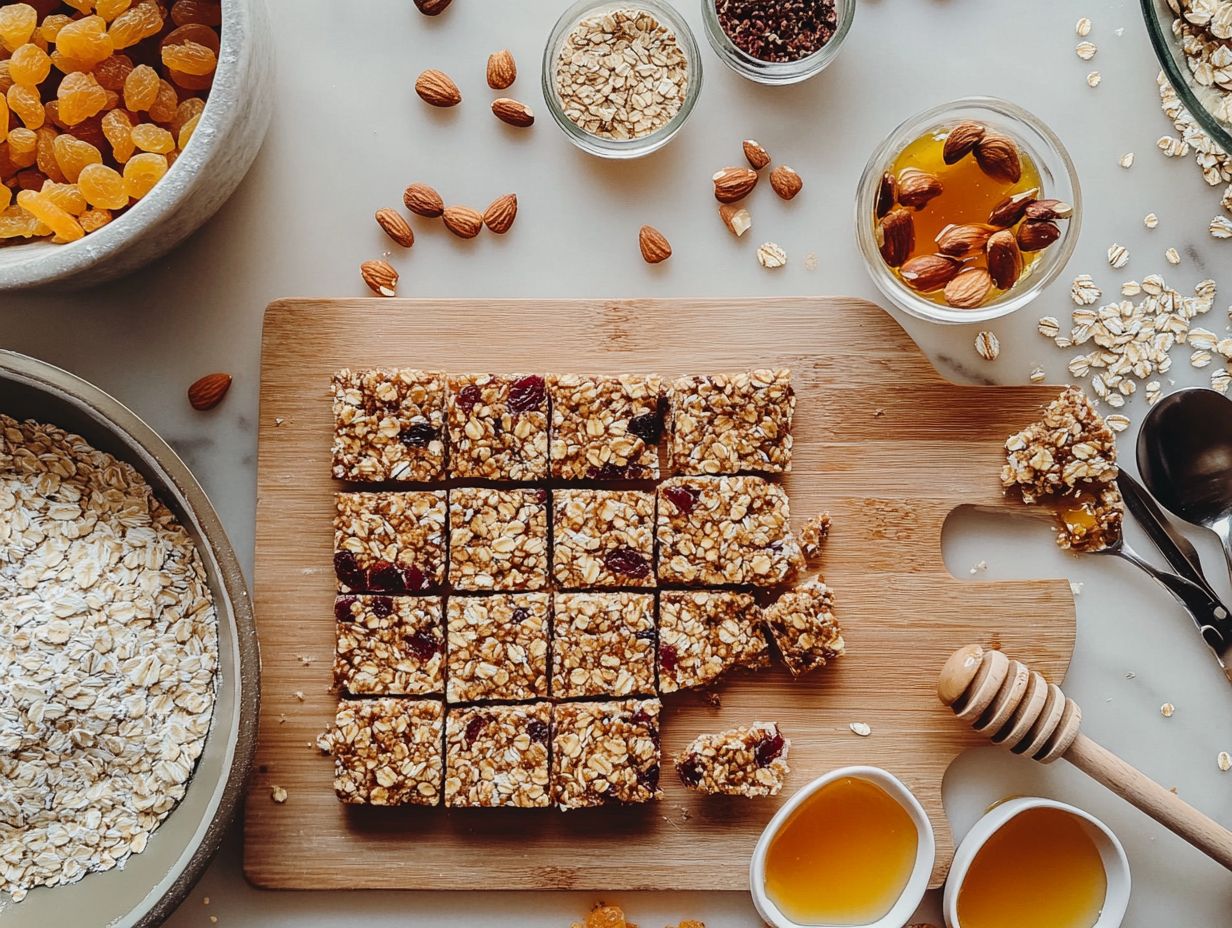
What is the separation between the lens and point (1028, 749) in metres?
1.86

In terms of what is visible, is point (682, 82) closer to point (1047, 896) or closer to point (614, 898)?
point (614, 898)

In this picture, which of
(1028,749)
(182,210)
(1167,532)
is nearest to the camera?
(182,210)

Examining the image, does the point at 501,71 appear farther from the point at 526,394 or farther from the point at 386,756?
the point at 386,756

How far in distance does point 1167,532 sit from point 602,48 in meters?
1.46

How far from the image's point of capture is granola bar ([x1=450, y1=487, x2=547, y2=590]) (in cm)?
191

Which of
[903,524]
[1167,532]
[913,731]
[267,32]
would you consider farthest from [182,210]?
[1167,532]

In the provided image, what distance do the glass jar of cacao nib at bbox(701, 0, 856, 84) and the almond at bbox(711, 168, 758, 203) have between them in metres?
0.19

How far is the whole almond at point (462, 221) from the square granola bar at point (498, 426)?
293 mm

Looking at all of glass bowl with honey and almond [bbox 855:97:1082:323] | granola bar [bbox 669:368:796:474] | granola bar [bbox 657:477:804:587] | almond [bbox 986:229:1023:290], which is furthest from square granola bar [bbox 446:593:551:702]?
almond [bbox 986:229:1023:290]

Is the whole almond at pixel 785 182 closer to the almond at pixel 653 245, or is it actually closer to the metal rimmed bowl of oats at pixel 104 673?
the almond at pixel 653 245

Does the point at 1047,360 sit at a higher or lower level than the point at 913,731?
higher

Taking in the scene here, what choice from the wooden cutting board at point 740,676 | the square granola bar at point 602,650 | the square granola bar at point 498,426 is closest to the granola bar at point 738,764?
the wooden cutting board at point 740,676

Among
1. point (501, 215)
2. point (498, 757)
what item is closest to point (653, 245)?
point (501, 215)

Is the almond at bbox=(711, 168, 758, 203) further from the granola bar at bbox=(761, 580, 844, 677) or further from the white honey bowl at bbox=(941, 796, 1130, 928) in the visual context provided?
the white honey bowl at bbox=(941, 796, 1130, 928)
